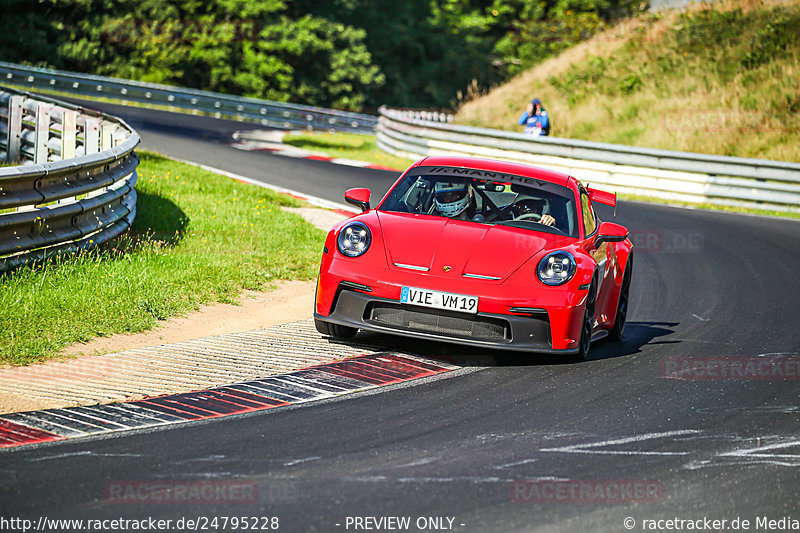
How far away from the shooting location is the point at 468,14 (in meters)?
64.5

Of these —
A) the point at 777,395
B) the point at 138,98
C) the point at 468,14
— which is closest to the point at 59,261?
the point at 777,395

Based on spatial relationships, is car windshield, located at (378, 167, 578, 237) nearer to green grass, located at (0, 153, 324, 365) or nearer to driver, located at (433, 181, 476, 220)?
driver, located at (433, 181, 476, 220)

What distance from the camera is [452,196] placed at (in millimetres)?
8484

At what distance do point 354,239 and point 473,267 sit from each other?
0.93m

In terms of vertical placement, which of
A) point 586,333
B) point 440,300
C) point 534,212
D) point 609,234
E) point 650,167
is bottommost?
point 586,333

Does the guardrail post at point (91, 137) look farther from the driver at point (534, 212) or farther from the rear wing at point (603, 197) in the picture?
the driver at point (534, 212)

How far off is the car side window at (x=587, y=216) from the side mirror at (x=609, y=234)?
0.09 metres

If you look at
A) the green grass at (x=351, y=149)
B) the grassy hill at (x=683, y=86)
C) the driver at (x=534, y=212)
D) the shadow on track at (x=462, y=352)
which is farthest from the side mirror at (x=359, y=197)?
the grassy hill at (x=683, y=86)

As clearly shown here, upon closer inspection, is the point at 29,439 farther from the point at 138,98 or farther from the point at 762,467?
the point at 138,98

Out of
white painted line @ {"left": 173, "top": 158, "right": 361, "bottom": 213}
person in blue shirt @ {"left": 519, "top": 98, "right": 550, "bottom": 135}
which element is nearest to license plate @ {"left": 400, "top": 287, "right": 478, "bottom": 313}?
white painted line @ {"left": 173, "top": 158, "right": 361, "bottom": 213}

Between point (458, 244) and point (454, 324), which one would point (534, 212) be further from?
point (454, 324)

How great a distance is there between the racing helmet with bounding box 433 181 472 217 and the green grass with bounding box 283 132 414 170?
15.2 metres

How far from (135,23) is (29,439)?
4666cm

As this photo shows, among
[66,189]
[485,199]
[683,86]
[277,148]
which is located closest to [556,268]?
[485,199]
